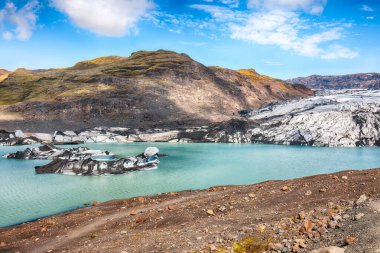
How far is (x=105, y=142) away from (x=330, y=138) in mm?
62086

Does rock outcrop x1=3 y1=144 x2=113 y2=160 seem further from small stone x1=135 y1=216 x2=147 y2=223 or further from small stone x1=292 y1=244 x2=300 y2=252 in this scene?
small stone x1=292 y1=244 x2=300 y2=252

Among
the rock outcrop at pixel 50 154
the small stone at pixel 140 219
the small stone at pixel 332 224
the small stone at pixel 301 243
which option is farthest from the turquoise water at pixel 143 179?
the small stone at pixel 332 224

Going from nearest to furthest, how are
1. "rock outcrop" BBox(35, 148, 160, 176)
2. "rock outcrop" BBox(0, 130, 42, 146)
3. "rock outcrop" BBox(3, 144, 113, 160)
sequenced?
1. "rock outcrop" BBox(35, 148, 160, 176)
2. "rock outcrop" BBox(3, 144, 113, 160)
3. "rock outcrop" BBox(0, 130, 42, 146)

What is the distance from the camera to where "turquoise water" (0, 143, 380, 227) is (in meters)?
30.8

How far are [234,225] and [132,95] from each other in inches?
4786

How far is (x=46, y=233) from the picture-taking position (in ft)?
65.5

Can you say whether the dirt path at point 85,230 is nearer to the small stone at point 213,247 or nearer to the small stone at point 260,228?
the small stone at point 213,247

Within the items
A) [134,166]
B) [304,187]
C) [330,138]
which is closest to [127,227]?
[304,187]

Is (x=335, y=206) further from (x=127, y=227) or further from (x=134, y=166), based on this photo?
(x=134, y=166)

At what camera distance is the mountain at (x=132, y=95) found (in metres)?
120

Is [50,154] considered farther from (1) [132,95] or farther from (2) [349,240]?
(1) [132,95]

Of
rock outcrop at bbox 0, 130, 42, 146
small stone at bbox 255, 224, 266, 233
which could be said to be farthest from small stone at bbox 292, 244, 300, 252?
rock outcrop at bbox 0, 130, 42, 146

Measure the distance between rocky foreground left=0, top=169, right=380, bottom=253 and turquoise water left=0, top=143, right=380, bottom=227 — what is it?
784 cm

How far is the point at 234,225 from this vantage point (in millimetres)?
15523
